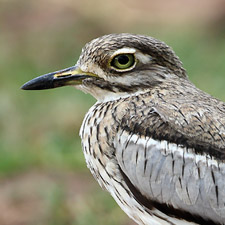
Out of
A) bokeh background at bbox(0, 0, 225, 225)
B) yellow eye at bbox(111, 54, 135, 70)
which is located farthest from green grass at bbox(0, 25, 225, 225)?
yellow eye at bbox(111, 54, 135, 70)

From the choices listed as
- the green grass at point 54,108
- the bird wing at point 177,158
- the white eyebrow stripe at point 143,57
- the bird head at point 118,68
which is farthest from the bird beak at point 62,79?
the green grass at point 54,108

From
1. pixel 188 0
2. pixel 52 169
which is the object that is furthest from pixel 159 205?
pixel 188 0

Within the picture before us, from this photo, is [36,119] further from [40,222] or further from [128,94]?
[128,94]

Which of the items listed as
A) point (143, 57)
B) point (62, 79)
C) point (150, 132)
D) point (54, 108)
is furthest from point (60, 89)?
point (150, 132)

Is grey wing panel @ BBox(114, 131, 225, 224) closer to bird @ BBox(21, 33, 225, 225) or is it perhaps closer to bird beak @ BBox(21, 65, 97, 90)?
bird @ BBox(21, 33, 225, 225)

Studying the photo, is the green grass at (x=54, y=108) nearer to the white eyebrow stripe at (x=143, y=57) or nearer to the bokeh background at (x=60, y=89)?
the bokeh background at (x=60, y=89)
